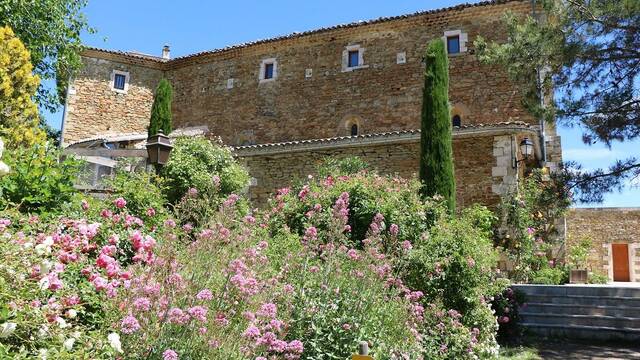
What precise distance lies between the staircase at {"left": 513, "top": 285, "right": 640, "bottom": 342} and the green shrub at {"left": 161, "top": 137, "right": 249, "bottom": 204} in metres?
6.33

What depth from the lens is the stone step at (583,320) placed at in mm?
7457

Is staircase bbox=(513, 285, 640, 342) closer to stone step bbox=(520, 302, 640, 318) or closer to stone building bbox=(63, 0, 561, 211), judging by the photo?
stone step bbox=(520, 302, 640, 318)

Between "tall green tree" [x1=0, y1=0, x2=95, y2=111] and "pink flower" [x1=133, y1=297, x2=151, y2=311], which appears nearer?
"pink flower" [x1=133, y1=297, x2=151, y2=311]

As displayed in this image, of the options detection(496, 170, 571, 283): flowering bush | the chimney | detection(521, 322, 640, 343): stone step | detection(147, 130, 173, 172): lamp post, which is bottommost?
detection(521, 322, 640, 343): stone step

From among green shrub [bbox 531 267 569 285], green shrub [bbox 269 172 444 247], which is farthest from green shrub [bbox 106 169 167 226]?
green shrub [bbox 531 267 569 285]

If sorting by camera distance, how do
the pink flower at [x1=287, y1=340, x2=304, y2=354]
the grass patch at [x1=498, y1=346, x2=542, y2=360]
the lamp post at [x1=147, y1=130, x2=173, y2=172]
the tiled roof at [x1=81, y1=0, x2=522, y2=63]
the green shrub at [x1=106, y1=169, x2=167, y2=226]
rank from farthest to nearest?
1. the tiled roof at [x1=81, y1=0, x2=522, y2=63]
2. the lamp post at [x1=147, y1=130, x2=173, y2=172]
3. the grass patch at [x1=498, y1=346, x2=542, y2=360]
4. the green shrub at [x1=106, y1=169, x2=167, y2=226]
5. the pink flower at [x1=287, y1=340, x2=304, y2=354]

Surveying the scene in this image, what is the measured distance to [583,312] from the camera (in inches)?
313

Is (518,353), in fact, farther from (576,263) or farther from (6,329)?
(576,263)

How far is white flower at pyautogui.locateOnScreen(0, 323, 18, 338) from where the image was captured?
2211 millimetres

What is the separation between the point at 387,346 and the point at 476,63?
13.9 meters

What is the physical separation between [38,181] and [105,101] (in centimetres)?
1780

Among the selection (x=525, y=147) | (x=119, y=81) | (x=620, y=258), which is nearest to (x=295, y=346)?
(x=525, y=147)

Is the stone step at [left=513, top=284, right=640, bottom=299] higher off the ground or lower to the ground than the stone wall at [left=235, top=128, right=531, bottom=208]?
lower

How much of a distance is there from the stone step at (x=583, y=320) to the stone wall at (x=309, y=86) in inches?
321
